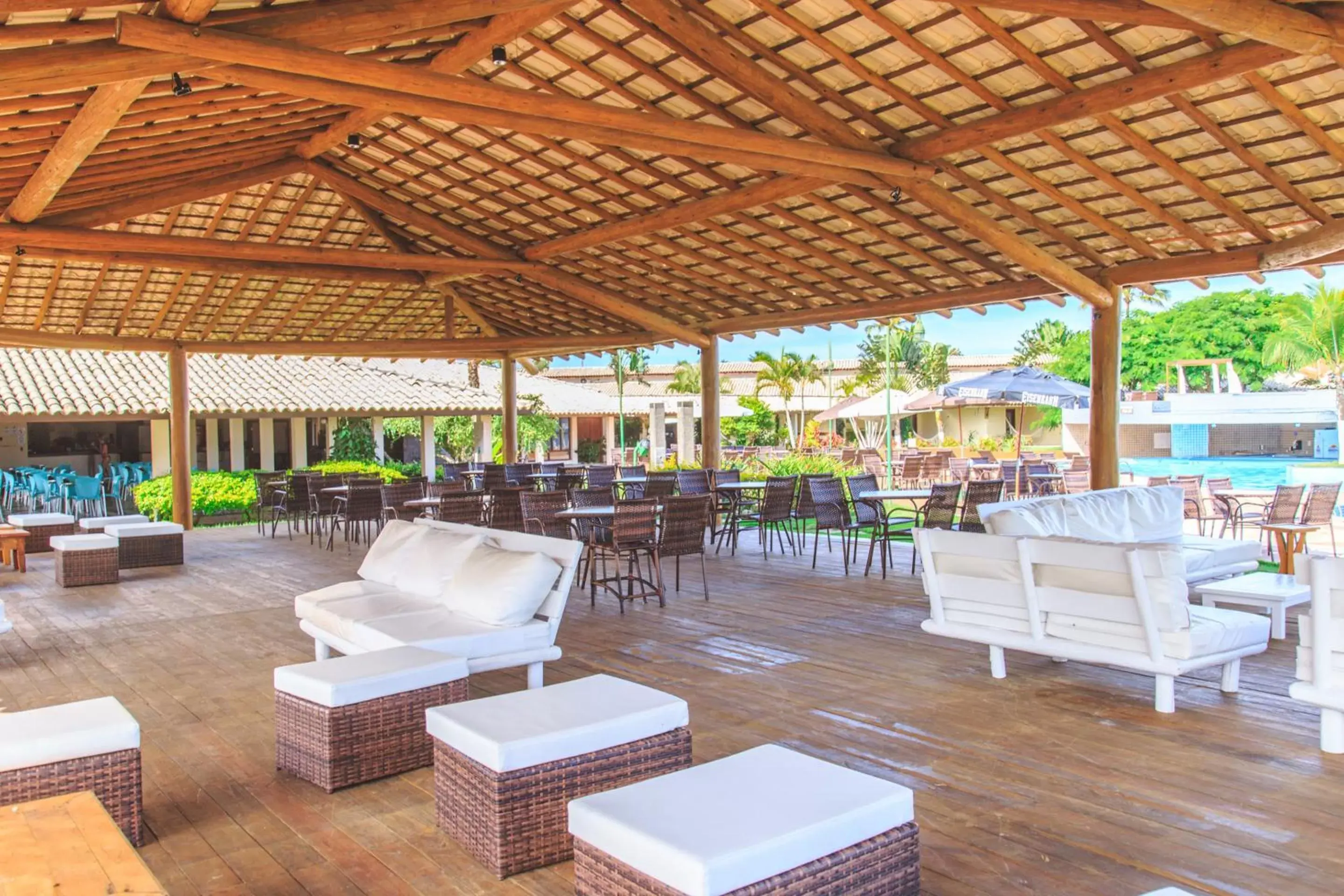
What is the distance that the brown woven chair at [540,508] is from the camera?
8945 millimetres

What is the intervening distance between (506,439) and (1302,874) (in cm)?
1661

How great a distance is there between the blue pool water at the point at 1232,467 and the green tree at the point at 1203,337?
8.03 metres

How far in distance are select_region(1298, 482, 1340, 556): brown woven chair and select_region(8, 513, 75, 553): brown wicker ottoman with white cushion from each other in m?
13.3

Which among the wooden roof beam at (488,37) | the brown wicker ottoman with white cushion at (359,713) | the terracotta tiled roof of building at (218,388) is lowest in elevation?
the brown wicker ottoman with white cushion at (359,713)

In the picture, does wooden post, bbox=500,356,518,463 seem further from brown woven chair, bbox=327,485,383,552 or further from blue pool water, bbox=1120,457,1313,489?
blue pool water, bbox=1120,457,1313,489

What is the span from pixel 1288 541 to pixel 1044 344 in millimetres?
41114

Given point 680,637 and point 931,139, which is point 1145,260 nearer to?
point 931,139

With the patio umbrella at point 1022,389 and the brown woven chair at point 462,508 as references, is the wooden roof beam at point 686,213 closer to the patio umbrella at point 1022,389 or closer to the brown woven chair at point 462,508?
the brown woven chair at point 462,508

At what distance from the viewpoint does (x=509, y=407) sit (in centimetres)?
1895

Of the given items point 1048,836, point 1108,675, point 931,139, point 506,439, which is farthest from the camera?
point 506,439

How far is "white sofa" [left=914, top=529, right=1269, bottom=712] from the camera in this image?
4.56 meters

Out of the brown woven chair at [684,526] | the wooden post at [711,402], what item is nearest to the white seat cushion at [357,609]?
the brown woven chair at [684,526]

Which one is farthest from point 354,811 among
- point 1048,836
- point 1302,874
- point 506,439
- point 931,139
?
point 506,439

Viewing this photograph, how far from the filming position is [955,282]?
38.3 feet
